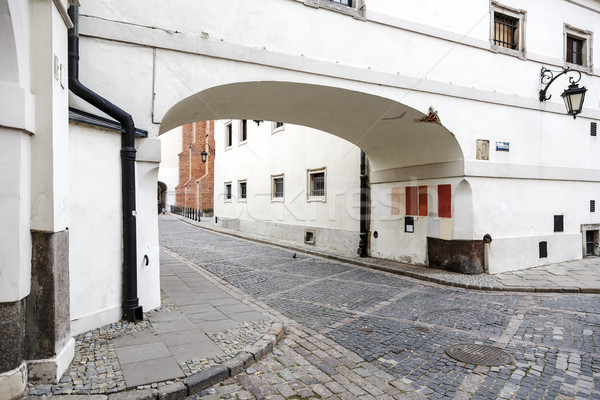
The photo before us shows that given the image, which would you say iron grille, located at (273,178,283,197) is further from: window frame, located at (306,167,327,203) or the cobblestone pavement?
the cobblestone pavement

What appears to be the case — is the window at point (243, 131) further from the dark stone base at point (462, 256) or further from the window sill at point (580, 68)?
the window sill at point (580, 68)

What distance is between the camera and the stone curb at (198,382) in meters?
3.24

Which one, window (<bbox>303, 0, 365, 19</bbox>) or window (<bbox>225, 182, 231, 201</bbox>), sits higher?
window (<bbox>303, 0, 365, 19</bbox>)

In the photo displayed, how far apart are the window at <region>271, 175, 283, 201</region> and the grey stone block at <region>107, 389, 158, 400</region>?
13837 mm

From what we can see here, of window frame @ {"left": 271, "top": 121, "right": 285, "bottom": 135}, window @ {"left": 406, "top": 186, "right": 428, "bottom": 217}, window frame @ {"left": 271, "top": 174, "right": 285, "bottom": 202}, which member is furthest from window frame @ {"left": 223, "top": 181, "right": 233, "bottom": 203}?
window @ {"left": 406, "top": 186, "right": 428, "bottom": 217}

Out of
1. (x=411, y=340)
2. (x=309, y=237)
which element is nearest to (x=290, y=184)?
(x=309, y=237)

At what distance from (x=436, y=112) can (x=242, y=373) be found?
273 inches

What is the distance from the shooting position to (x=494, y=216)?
30.9ft

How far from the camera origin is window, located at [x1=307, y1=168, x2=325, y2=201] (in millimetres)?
14523

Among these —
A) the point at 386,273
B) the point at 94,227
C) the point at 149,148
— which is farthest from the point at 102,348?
the point at 386,273

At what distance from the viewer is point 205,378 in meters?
3.60

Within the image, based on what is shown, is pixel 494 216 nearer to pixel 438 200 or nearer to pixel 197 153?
pixel 438 200

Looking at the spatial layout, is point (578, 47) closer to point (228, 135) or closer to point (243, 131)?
point (243, 131)

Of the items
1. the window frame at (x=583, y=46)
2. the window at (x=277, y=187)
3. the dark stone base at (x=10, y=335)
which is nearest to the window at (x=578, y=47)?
the window frame at (x=583, y=46)
